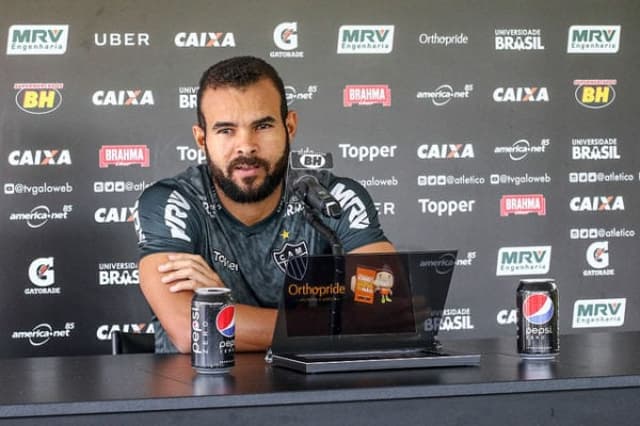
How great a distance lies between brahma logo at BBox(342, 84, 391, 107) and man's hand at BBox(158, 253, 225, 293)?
2108 millimetres

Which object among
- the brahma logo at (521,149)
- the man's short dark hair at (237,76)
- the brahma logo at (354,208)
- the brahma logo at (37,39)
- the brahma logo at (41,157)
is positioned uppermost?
the brahma logo at (37,39)

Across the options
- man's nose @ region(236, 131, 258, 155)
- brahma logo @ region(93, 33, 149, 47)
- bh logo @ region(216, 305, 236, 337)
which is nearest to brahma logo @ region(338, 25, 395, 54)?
brahma logo @ region(93, 33, 149, 47)

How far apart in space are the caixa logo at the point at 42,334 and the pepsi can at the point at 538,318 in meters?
2.87

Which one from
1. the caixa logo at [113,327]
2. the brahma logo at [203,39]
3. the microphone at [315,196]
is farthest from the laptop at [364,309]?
the brahma logo at [203,39]

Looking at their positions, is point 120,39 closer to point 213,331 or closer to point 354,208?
point 354,208

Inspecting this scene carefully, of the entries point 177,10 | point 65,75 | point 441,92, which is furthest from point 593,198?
point 65,75

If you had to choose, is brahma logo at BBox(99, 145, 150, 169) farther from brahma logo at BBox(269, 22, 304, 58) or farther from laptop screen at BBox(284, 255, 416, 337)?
laptop screen at BBox(284, 255, 416, 337)

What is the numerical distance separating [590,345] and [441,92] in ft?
8.73

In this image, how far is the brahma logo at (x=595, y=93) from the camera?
4.88 metres

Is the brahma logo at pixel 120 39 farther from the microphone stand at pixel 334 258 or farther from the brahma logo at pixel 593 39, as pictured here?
the microphone stand at pixel 334 258

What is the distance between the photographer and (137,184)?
14.6 feet

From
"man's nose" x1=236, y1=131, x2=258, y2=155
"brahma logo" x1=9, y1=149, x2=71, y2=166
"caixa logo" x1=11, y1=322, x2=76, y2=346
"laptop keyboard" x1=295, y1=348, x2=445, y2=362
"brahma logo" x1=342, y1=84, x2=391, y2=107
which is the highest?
"brahma logo" x1=342, y1=84, x2=391, y2=107

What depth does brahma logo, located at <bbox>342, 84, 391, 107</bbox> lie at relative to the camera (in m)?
4.64

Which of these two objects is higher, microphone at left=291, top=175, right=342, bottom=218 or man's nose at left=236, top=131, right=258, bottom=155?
man's nose at left=236, top=131, right=258, bottom=155
